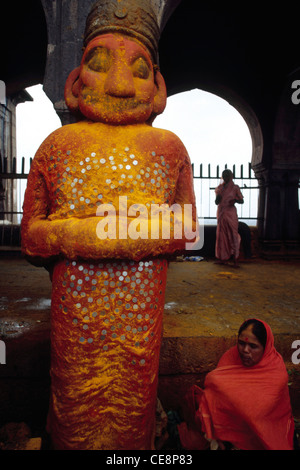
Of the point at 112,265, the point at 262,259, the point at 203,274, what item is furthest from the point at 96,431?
the point at 262,259

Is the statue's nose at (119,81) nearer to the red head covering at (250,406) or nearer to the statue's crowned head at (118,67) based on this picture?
the statue's crowned head at (118,67)

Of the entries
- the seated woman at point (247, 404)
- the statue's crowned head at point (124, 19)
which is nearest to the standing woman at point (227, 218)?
the seated woman at point (247, 404)

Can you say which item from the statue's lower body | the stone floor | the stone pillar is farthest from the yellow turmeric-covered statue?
the stone pillar

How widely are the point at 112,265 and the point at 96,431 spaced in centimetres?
78

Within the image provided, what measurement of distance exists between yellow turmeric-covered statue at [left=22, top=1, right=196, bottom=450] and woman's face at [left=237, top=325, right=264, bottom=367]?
2.22 feet

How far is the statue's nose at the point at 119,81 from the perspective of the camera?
4.72ft

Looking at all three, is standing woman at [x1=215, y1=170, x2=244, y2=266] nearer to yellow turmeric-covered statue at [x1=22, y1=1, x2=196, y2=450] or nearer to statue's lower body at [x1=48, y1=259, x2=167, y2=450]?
yellow turmeric-covered statue at [x1=22, y1=1, x2=196, y2=450]

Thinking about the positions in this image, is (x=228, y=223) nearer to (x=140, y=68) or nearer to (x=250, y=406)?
(x=250, y=406)

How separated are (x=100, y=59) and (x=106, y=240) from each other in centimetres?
93

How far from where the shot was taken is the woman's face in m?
1.85

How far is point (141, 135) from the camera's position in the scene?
1.50 m

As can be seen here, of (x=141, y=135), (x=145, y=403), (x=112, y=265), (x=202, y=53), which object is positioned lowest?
(x=145, y=403)

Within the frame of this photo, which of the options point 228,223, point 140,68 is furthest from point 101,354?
point 228,223

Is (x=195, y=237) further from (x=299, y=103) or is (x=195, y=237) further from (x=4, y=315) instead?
(x=299, y=103)
